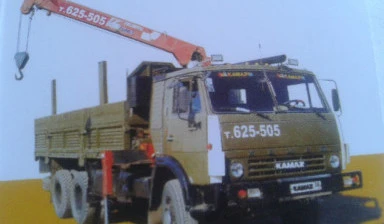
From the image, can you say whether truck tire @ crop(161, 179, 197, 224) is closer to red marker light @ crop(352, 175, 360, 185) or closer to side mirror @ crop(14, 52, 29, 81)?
red marker light @ crop(352, 175, 360, 185)

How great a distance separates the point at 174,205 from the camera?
4773 millimetres

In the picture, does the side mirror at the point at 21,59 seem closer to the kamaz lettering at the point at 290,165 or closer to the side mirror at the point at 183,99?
the side mirror at the point at 183,99

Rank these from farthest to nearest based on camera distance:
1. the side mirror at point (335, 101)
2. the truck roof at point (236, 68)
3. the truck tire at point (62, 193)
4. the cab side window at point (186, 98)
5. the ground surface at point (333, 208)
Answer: the truck tire at point (62, 193), the ground surface at point (333, 208), the side mirror at point (335, 101), the truck roof at point (236, 68), the cab side window at point (186, 98)

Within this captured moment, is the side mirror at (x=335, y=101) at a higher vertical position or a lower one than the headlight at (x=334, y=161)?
higher

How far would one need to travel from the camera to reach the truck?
14.3ft

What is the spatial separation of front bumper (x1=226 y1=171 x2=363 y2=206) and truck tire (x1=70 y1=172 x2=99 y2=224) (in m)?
3.82

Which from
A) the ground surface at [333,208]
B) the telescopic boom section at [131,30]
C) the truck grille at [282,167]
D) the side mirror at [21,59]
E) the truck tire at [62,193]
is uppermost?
the telescopic boom section at [131,30]

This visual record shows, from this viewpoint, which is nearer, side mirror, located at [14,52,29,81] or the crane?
side mirror, located at [14,52,29,81]

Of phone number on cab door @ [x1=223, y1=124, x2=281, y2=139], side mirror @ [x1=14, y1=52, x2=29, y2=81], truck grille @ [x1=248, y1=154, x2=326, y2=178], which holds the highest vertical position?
side mirror @ [x1=14, y1=52, x2=29, y2=81]

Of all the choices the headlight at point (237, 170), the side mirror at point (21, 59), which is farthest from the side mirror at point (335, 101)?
the side mirror at point (21, 59)

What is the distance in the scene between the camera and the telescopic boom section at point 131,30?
8.47m

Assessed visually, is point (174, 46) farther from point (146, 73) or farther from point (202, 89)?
point (202, 89)

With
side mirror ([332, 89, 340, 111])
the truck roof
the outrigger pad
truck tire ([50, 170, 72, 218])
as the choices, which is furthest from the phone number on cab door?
truck tire ([50, 170, 72, 218])

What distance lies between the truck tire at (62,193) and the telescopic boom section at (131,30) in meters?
3.30
